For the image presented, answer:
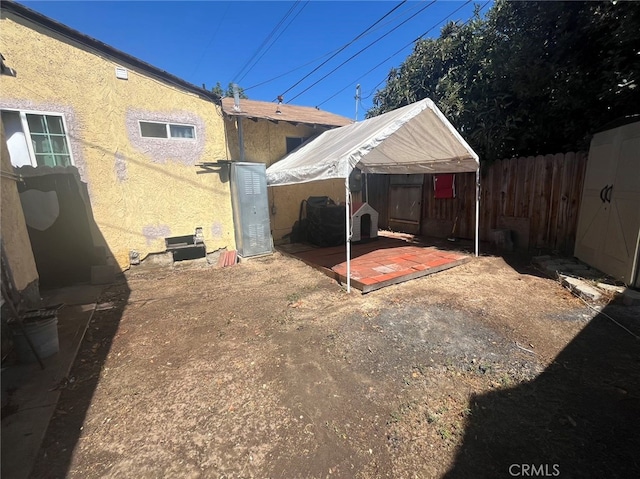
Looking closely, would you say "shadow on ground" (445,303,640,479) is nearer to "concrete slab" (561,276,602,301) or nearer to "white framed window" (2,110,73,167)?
"concrete slab" (561,276,602,301)

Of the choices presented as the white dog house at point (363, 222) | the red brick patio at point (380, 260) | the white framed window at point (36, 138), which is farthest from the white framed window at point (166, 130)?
the white dog house at point (363, 222)

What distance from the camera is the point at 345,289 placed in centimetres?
480

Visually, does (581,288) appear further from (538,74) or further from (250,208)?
(250,208)

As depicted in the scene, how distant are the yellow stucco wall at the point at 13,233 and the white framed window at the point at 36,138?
146 cm

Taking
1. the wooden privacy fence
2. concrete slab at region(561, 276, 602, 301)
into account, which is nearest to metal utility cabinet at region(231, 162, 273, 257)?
the wooden privacy fence

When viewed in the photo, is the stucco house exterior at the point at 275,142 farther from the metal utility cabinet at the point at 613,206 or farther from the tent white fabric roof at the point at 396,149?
the metal utility cabinet at the point at 613,206

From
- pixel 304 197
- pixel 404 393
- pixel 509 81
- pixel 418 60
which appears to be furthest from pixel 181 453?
pixel 418 60

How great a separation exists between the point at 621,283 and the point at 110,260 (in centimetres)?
941

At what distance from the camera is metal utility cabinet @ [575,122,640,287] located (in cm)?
380

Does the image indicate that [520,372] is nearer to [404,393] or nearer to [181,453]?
[404,393]

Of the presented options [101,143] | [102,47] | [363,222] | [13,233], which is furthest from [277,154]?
[13,233]

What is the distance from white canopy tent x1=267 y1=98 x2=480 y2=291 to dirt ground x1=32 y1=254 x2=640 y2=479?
179 cm

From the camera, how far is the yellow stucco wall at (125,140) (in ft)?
16.3

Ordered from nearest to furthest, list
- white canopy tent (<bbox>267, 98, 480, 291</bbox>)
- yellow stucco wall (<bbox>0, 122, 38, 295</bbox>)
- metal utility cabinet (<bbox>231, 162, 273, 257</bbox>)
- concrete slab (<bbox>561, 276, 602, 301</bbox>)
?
yellow stucco wall (<bbox>0, 122, 38, 295</bbox>), concrete slab (<bbox>561, 276, 602, 301</bbox>), white canopy tent (<bbox>267, 98, 480, 291</bbox>), metal utility cabinet (<bbox>231, 162, 273, 257</bbox>)
